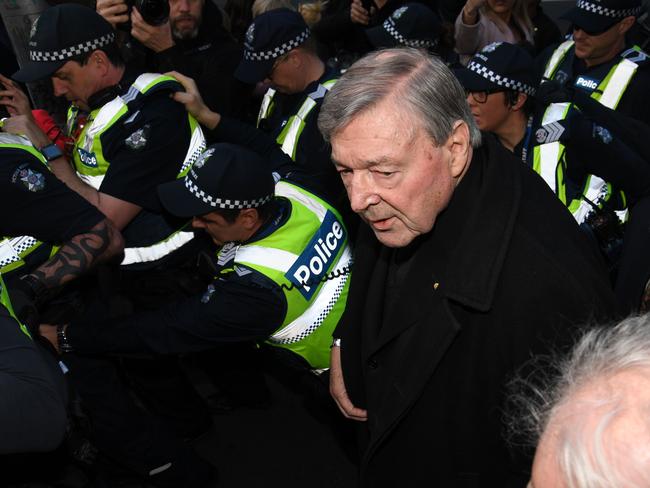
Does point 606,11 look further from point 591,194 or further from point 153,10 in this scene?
point 153,10

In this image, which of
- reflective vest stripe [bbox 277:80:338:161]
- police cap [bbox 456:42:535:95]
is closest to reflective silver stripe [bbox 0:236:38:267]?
reflective vest stripe [bbox 277:80:338:161]

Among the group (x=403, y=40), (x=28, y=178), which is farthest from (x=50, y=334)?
(x=403, y=40)

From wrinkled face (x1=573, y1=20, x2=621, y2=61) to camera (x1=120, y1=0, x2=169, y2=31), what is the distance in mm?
2221

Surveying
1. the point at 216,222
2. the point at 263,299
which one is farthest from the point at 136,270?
the point at 263,299

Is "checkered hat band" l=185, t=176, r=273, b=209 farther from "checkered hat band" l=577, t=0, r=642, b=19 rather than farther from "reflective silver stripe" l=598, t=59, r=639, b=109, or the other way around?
"checkered hat band" l=577, t=0, r=642, b=19

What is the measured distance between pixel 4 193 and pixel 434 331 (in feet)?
5.67

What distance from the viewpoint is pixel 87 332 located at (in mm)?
2928

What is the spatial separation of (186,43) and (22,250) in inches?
81.5

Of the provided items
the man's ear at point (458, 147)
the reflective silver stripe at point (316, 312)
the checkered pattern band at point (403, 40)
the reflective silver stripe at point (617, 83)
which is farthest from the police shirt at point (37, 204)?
the reflective silver stripe at point (617, 83)

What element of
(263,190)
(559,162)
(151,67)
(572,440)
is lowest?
(151,67)

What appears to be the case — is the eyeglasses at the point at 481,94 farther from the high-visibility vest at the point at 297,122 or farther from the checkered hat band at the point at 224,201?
the checkered hat band at the point at 224,201

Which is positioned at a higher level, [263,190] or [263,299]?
[263,190]

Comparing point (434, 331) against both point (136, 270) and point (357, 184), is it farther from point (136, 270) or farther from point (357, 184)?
point (136, 270)

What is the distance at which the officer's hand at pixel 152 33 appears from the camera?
3.88 metres
